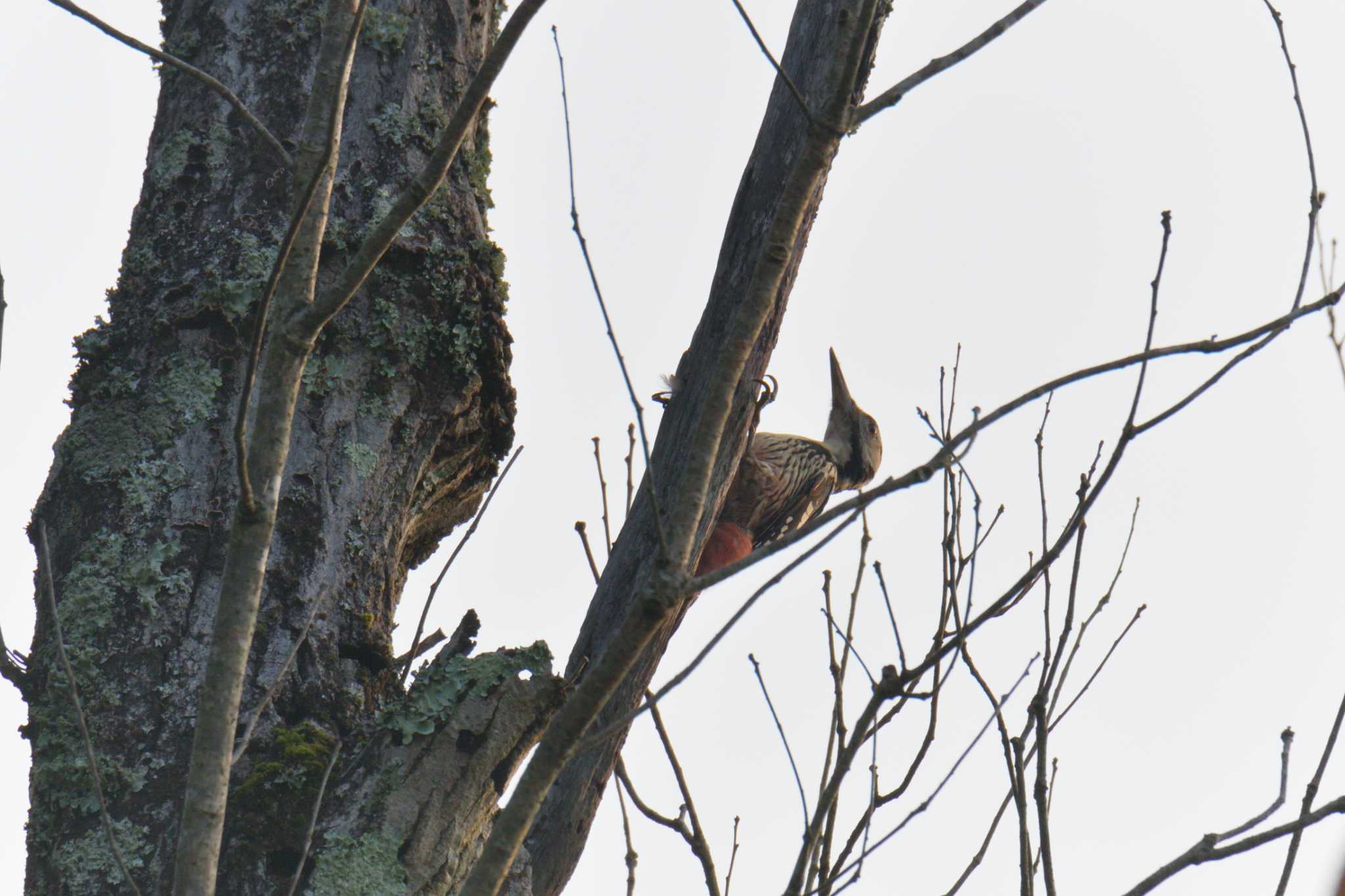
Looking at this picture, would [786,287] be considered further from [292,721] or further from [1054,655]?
[292,721]

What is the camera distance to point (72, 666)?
Answer: 1.96 meters

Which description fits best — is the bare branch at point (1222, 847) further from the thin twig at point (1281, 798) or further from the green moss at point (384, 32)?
the green moss at point (384, 32)

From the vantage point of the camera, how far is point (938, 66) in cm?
154

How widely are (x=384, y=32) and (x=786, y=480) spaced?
10.1 feet

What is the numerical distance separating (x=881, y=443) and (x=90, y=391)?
15.3 ft

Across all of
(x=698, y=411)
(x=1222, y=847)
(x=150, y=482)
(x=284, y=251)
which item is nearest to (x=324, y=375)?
(x=150, y=482)

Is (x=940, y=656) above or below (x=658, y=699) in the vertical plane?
above

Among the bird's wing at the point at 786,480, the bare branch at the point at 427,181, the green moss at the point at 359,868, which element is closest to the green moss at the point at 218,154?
the bare branch at the point at 427,181

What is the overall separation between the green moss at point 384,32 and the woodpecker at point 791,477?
2.14m

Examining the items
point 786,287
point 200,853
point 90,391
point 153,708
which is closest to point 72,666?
point 153,708

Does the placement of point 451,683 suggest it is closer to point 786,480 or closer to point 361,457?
point 361,457

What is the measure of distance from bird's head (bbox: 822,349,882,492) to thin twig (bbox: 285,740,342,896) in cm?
447

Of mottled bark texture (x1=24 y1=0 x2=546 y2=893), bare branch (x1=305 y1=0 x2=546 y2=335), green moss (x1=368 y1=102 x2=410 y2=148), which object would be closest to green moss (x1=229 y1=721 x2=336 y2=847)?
mottled bark texture (x1=24 y1=0 x2=546 y2=893)

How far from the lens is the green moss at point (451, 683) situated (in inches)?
76.5
